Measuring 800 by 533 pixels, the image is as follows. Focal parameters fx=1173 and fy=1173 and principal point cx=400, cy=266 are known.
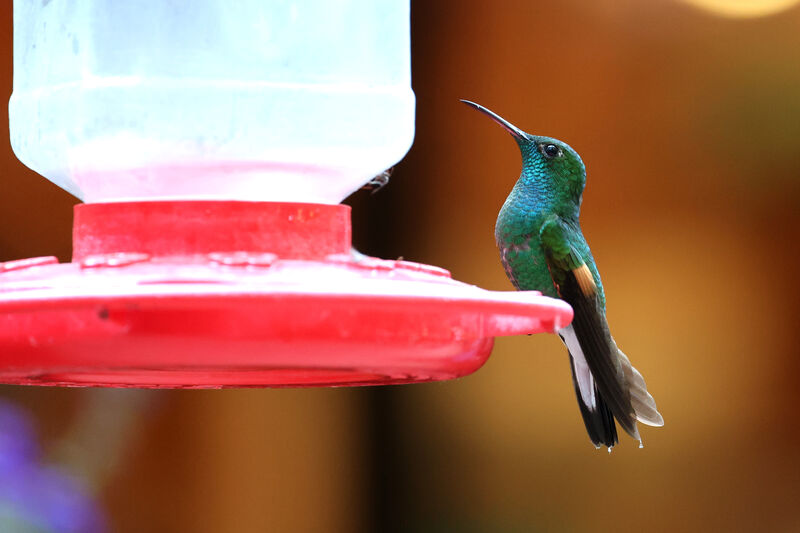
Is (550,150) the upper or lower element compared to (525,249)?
upper

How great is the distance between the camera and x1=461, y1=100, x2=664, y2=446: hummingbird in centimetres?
185

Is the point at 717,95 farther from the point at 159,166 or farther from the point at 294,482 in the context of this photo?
the point at 159,166

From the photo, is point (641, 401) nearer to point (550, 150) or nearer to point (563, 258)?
point (563, 258)

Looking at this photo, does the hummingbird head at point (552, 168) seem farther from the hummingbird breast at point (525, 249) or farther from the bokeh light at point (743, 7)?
the bokeh light at point (743, 7)

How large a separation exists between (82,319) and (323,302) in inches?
7.3

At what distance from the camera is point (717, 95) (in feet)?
10.4

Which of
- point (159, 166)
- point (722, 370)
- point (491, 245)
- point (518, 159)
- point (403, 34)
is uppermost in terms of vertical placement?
point (403, 34)

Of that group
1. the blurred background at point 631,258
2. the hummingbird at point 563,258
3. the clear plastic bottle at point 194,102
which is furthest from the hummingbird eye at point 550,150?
the blurred background at point 631,258

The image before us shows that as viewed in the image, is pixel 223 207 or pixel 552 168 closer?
pixel 223 207

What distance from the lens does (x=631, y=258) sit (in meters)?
3.20

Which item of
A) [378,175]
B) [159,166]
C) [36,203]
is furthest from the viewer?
[36,203]

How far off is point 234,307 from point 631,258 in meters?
2.46

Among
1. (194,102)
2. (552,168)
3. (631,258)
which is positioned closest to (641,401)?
(552,168)

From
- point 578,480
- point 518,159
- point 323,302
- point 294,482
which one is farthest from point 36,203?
point 323,302
